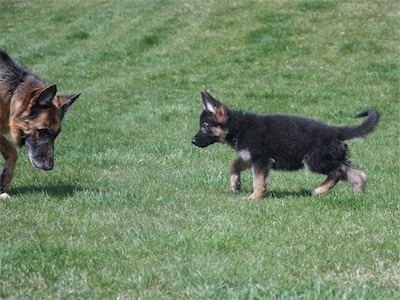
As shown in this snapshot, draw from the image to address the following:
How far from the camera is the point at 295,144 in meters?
8.73

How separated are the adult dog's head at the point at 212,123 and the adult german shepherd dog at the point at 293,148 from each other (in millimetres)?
141

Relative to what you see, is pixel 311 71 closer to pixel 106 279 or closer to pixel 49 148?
pixel 49 148

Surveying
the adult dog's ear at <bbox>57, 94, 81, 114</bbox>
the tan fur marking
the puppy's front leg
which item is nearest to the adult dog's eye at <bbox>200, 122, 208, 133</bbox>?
the tan fur marking

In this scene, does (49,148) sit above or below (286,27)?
above

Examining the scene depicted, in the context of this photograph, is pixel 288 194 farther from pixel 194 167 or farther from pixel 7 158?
pixel 7 158

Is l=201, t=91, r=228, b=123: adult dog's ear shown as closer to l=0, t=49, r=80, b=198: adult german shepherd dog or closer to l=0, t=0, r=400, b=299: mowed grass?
l=0, t=0, r=400, b=299: mowed grass

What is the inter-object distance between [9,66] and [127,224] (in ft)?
9.76

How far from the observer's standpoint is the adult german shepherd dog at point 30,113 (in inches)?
315

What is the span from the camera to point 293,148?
8727mm

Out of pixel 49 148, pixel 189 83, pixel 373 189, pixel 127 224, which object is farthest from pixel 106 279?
pixel 189 83

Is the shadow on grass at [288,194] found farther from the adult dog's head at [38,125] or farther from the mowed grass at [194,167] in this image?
the adult dog's head at [38,125]

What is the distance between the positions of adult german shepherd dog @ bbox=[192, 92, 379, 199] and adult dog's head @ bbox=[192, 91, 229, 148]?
0.14m

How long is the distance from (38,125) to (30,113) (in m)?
0.16

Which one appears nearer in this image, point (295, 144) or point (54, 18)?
point (295, 144)
